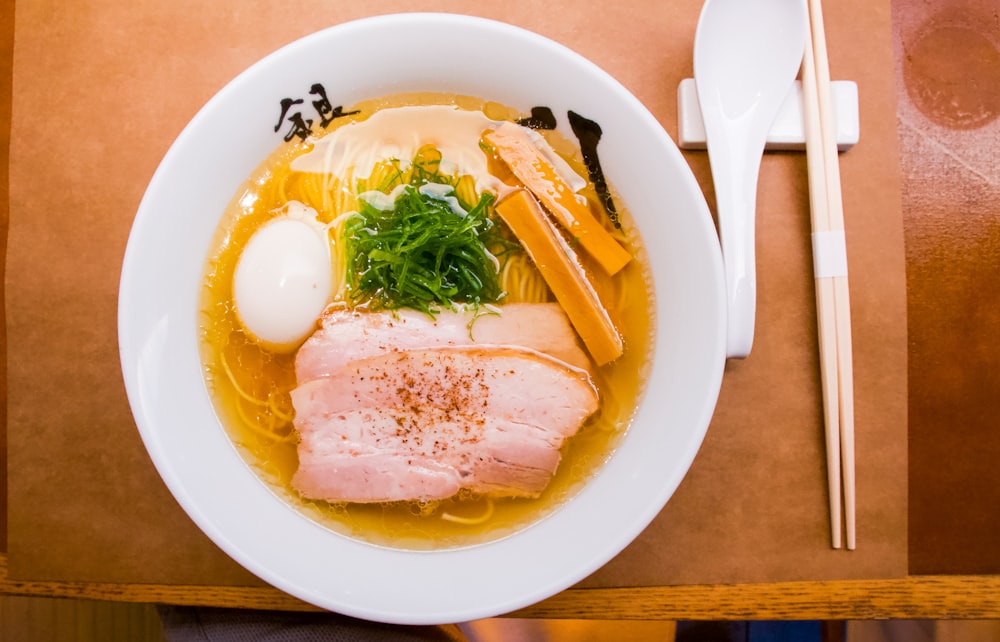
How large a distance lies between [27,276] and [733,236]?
4.61 ft

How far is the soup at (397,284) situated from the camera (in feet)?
3.89

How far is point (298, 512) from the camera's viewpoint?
1.16m

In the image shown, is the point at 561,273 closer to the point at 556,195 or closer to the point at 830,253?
the point at 556,195

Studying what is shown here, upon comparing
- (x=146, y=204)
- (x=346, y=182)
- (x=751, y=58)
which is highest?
(x=751, y=58)

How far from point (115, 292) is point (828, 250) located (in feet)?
4.66

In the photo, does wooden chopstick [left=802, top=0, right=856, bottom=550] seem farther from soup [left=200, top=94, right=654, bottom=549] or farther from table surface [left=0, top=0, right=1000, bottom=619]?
soup [left=200, top=94, right=654, bottom=549]

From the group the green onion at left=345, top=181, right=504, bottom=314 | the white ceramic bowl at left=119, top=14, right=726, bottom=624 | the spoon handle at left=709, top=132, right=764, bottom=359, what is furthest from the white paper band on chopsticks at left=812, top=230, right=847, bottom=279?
the green onion at left=345, top=181, right=504, bottom=314

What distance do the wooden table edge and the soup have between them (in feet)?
0.79

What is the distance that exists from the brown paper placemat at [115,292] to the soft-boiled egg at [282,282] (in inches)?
12.1

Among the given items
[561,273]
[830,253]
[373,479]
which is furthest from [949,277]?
[373,479]

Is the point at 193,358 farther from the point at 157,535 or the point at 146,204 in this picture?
the point at 157,535

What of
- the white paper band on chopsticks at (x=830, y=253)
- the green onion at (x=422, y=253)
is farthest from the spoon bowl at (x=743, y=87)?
the green onion at (x=422, y=253)

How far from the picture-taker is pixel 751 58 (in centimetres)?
122

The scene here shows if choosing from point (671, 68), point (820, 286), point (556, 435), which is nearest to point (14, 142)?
point (556, 435)
